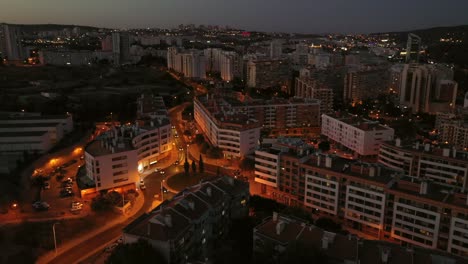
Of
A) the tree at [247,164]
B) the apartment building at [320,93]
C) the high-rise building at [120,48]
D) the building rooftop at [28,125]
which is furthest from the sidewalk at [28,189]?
the high-rise building at [120,48]

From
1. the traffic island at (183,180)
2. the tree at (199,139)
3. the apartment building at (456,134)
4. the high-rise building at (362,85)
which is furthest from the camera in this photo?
the high-rise building at (362,85)

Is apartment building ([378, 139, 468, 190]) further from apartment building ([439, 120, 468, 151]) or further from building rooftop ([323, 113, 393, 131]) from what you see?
apartment building ([439, 120, 468, 151])

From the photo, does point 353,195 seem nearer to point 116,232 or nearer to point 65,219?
point 116,232

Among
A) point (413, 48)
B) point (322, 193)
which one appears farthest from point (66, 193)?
point (413, 48)

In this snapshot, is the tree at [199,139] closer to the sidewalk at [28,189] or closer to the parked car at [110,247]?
the sidewalk at [28,189]

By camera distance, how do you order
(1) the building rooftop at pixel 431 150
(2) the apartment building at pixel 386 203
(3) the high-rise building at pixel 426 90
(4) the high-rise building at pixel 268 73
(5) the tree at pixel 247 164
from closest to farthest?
(2) the apartment building at pixel 386 203 < (1) the building rooftop at pixel 431 150 < (5) the tree at pixel 247 164 < (3) the high-rise building at pixel 426 90 < (4) the high-rise building at pixel 268 73
